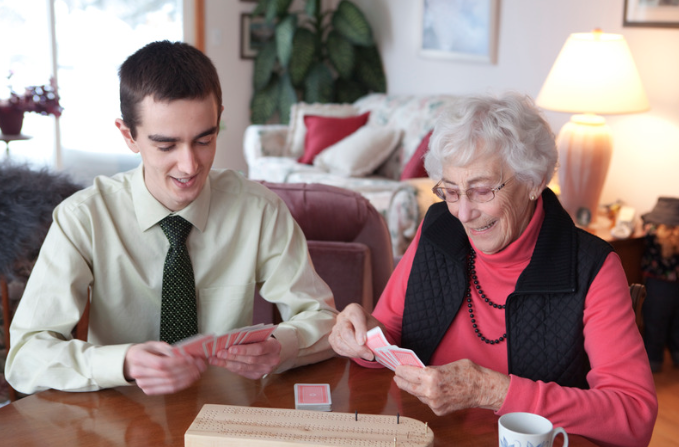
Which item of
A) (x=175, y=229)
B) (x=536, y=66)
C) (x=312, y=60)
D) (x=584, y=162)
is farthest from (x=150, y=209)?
(x=312, y=60)

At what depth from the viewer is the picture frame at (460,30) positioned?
4.46 metres

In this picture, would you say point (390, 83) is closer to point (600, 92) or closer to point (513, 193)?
point (600, 92)

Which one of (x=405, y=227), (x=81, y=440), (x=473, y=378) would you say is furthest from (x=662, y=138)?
(x=81, y=440)

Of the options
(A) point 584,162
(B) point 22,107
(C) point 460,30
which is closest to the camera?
(A) point 584,162

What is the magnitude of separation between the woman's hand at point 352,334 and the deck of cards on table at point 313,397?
0.10m

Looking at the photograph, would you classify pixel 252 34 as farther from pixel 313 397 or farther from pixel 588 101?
pixel 313 397

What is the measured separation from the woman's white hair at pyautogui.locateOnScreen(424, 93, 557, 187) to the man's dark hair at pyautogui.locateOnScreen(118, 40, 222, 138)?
0.51m

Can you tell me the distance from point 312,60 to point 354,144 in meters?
1.30

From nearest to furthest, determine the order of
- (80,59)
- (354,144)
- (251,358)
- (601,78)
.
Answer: (251,358) < (601,78) < (354,144) < (80,59)

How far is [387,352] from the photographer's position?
48.1 inches

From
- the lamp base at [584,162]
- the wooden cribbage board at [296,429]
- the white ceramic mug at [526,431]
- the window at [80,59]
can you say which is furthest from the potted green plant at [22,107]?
the white ceramic mug at [526,431]

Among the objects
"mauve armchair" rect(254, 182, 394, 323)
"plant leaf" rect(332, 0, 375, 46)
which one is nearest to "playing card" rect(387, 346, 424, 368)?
"mauve armchair" rect(254, 182, 394, 323)

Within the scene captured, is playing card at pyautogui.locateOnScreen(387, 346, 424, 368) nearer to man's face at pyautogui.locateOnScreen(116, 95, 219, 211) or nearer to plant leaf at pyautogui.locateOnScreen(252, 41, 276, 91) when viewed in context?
man's face at pyautogui.locateOnScreen(116, 95, 219, 211)

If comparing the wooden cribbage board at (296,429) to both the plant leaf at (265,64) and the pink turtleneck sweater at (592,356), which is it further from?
the plant leaf at (265,64)
